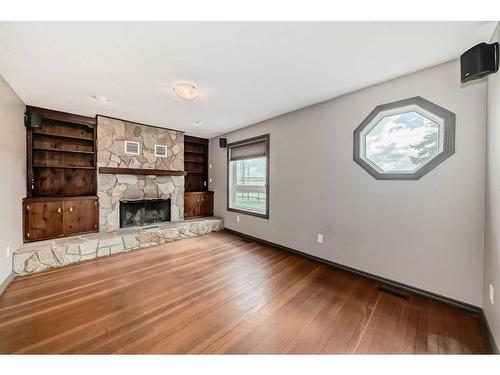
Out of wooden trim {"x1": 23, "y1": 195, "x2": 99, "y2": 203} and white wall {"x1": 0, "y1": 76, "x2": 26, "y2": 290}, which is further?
wooden trim {"x1": 23, "y1": 195, "x2": 99, "y2": 203}

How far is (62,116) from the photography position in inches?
134

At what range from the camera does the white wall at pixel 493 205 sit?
1.44 metres

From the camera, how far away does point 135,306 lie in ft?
6.28

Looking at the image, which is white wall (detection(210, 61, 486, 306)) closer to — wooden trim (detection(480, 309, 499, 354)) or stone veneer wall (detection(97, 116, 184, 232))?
wooden trim (detection(480, 309, 499, 354))

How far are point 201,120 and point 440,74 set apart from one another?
3.40 m

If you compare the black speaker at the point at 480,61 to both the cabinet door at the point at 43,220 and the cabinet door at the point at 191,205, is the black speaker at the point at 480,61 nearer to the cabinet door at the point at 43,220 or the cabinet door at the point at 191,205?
the cabinet door at the point at 191,205

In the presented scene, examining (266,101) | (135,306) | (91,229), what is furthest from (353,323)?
(91,229)

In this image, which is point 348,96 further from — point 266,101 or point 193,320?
point 193,320

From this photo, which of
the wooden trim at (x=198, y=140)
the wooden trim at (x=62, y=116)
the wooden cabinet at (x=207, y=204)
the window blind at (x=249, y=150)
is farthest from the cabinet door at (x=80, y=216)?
the window blind at (x=249, y=150)

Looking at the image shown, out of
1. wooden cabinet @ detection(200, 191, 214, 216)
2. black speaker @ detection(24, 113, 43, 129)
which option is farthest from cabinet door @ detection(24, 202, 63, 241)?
wooden cabinet @ detection(200, 191, 214, 216)

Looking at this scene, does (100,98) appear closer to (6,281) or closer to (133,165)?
(133,165)

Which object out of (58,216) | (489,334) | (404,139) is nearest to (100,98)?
(58,216)

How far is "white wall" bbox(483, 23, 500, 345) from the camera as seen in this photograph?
1.44 meters

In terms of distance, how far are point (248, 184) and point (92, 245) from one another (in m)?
2.94
